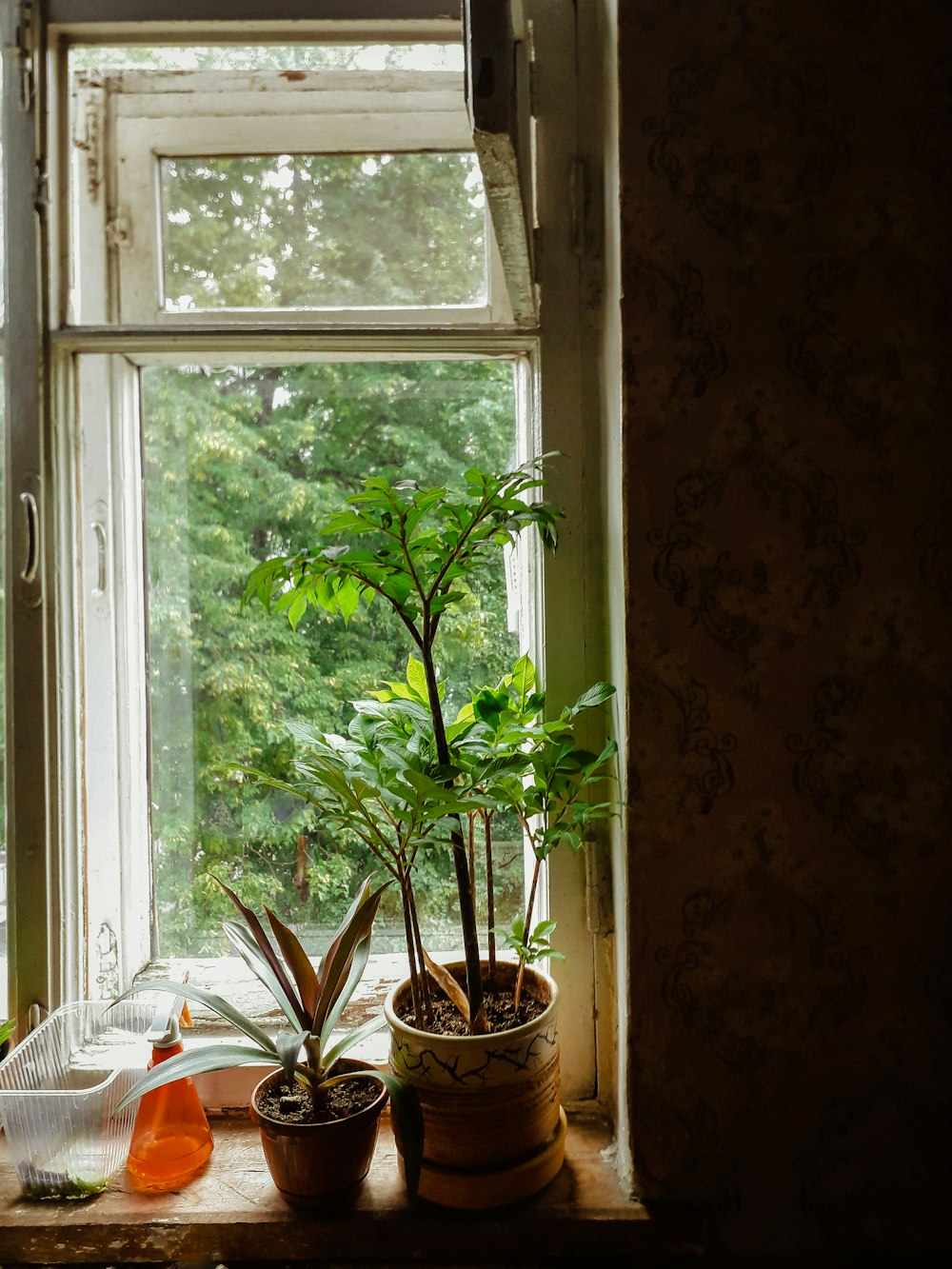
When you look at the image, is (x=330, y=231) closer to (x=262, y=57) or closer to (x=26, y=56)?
(x=262, y=57)

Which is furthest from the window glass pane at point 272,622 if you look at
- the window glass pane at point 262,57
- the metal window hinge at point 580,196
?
the window glass pane at point 262,57

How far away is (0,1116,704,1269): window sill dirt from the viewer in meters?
1.04

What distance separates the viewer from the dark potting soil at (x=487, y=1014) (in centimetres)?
107

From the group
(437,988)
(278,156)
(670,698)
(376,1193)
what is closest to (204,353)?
(278,156)

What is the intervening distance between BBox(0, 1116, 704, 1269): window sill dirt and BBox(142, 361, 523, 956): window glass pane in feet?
1.23

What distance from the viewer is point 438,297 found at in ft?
4.38

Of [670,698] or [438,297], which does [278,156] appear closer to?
[438,297]

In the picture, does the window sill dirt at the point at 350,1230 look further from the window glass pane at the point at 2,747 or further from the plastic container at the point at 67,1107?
the window glass pane at the point at 2,747

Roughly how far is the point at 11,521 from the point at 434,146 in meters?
0.84

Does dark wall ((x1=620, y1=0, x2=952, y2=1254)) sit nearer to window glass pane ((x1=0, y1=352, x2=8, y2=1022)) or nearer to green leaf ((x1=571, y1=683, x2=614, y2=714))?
green leaf ((x1=571, y1=683, x2=614, y2=714))

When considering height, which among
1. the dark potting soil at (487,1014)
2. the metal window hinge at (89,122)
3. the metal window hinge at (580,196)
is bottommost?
the dark potting soil at (487,1014)

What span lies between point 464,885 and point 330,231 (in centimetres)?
99

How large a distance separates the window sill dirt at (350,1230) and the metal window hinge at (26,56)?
150 centimetres

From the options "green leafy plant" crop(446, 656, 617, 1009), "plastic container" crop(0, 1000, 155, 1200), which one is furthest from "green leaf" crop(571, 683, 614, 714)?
"plastic container" crop(0, 1000, 155, 1200)
